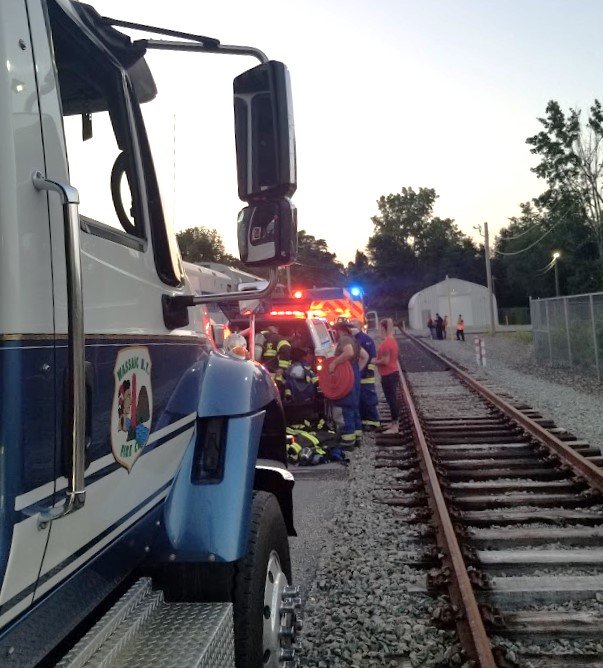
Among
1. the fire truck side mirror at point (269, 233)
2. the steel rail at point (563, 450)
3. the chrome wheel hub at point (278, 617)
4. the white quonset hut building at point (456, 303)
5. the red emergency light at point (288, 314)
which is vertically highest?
the white quonset hut building at point (456, 303)

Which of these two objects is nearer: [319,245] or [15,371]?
[15,371]

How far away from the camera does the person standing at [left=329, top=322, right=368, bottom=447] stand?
10305 millimetres

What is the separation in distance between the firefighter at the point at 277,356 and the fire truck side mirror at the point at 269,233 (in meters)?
8.20

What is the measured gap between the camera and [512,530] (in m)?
6.10

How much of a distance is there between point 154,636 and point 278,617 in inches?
39.7

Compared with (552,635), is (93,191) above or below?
above

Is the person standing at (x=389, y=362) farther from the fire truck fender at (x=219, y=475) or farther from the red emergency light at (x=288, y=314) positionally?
the fire truck fender at (x=219, y=475)

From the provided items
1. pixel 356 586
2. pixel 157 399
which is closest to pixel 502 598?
pixel 356 586

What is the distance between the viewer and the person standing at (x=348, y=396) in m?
10.3

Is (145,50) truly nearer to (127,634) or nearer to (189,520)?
(189,520)

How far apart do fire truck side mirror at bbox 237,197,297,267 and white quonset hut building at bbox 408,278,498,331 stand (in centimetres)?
7446

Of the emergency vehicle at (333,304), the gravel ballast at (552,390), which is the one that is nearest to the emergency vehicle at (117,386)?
the gravel ballast at (552,390)

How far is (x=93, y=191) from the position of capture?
2.23m

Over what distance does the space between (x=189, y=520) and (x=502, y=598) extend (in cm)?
296
